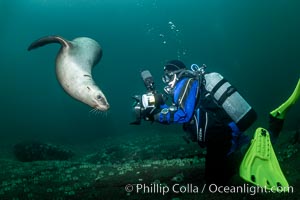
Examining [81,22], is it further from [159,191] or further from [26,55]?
[159,191]

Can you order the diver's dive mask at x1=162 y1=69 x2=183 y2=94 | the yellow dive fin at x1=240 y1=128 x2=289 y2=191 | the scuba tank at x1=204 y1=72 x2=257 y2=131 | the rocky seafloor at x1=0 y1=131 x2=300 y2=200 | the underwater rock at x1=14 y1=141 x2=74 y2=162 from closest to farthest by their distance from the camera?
the yellow dive fin at x1=240 y1=128 x2=289 y2=191 < the scuba tank at x1=204 y1=72 x2=257 y2=131 < the diver's dive mask at x1=162 y1=69 x2=183 y2=94 < the rocky seafloor at x1=0 y1=131 x2=300 y2=200 < the underwater rock at x1=14 y1=141 x2=74 y2=162

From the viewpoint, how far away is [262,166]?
5.80m

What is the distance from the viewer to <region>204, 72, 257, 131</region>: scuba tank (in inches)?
222

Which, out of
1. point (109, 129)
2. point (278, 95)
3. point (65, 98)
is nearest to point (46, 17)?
point (65, 98)

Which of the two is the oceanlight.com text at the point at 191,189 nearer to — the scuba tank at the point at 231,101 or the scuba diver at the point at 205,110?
the scuba diver at the point at 205,110

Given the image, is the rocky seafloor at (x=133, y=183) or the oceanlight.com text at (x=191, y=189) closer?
the oceanlight.com text at (x=191, y=189)

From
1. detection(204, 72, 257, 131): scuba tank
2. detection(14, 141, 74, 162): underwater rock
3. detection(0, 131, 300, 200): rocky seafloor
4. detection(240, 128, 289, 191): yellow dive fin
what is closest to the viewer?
detection(240, 128, 289, 191): yellow dive fin

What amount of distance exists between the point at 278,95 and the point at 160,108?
4269 cm

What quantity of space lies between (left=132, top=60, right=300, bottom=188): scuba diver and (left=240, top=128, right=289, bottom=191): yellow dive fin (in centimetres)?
2

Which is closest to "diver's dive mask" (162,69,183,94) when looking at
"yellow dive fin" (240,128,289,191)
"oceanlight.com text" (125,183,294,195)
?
"yellow dive fin" (240,128,289,191)

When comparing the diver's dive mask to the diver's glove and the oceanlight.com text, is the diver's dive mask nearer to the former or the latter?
the diver's glove

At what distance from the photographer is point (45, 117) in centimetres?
4844

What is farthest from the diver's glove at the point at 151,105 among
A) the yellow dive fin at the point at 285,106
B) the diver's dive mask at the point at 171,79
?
the yellow dive fin at the point at 285,106

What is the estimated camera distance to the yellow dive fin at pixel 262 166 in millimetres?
5496
